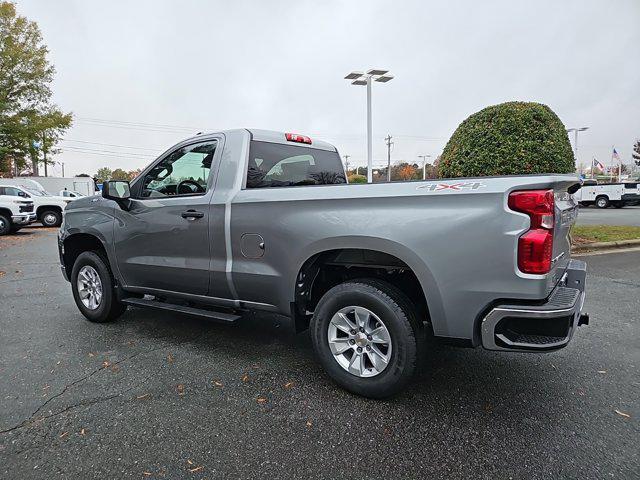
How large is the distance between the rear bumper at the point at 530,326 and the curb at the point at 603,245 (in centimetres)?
765

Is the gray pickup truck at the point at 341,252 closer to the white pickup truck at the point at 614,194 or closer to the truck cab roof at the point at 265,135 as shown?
the truck cab roof at the point at 265,135

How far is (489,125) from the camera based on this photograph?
7512 mm

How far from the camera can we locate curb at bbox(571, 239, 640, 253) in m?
9.03

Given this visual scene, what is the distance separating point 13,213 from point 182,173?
1445 cm

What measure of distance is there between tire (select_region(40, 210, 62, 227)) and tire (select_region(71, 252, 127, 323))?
15.8m

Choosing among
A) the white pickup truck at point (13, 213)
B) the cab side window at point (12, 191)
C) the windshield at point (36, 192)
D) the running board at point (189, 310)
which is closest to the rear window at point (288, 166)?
the running board at point (189, 310)

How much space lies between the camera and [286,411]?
277 centimetres

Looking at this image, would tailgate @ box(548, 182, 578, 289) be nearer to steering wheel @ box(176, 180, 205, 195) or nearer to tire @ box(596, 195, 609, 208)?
steering wheel @ box(176, 180, 205, 195)

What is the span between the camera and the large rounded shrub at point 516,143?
23.7 feet

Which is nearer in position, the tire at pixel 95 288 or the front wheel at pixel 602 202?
the tire at pixel 95 288

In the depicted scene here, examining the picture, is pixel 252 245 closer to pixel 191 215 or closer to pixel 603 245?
pixel 191 215

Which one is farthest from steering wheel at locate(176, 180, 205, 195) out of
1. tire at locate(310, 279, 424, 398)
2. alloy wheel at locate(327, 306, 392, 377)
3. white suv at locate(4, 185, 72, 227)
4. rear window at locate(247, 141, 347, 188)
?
white suv at locate(4, 185, 72, 227)

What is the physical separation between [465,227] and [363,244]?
0.68 meters

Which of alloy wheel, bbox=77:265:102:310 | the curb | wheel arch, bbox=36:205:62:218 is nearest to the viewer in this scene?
alloy wheel, bbox=77:265:102:310
